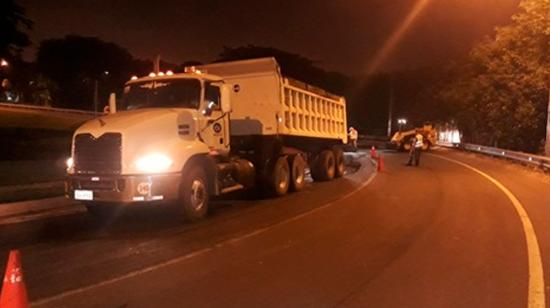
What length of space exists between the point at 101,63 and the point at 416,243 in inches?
3447

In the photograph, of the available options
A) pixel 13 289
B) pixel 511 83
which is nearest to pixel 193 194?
pixel 13 289

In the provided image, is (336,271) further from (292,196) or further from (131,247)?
(292,196)

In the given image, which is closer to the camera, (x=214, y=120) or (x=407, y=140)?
(x=214, y=120)

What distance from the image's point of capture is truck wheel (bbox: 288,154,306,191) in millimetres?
17438

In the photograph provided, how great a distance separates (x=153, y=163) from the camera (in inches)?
442

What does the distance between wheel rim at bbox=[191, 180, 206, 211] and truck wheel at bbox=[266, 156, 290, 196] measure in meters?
3.81

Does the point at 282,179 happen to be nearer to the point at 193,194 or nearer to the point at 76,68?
the point at 193,194

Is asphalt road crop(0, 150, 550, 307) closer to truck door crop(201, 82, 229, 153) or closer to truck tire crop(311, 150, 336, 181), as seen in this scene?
truck door crop(201, 82, 229, 153)

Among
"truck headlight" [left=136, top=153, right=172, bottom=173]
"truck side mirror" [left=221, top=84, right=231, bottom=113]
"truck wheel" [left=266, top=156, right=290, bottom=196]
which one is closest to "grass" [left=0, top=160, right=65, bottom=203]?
"truck headlight" [left=136, top=153, right=172, bottom=173]

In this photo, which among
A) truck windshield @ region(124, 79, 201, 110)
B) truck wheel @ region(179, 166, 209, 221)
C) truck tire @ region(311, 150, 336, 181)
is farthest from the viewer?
truck tire @ region(311, 150, 336, 181)

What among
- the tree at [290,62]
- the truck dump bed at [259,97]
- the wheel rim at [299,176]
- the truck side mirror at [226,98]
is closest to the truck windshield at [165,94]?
the truck side mirror at [226,98]

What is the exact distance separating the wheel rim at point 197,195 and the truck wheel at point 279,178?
3812 millimetres

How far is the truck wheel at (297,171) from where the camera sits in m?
17.4

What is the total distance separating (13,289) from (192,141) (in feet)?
23.6
